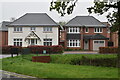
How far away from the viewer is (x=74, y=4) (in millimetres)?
16547

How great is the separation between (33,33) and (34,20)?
10.9 ft

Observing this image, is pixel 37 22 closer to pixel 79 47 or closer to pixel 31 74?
pixel 79 47

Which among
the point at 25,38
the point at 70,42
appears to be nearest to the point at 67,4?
the point at 25,38

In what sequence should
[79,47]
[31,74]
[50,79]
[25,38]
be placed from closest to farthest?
1. [50,79]
2. [31,74]
3. [25,38]
4. [79,47]

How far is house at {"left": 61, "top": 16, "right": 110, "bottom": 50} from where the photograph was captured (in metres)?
51.7

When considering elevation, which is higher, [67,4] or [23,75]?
[67,4]

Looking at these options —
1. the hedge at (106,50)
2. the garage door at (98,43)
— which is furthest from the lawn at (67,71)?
the garage door at (98,43)

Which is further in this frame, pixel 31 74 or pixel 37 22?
pixel 37 22

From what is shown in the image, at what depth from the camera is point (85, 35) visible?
175 feet

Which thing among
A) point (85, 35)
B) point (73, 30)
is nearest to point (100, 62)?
point (73, 30)

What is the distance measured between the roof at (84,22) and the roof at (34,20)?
4.88 meters

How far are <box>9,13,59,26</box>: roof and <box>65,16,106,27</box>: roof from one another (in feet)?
16.0

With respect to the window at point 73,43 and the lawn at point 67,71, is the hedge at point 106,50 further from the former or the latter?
the lawn at point 67,71

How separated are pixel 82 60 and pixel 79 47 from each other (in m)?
32.3
